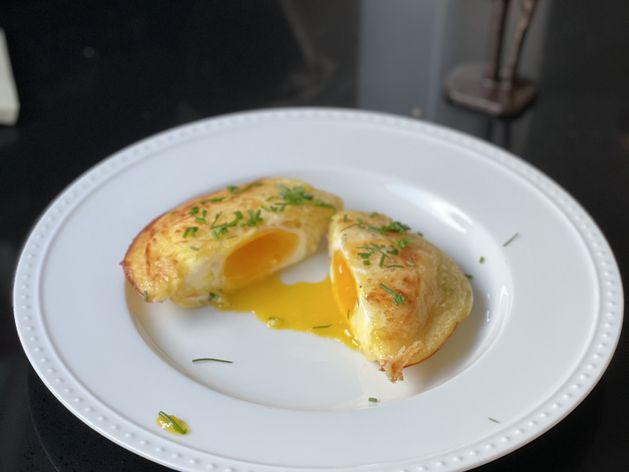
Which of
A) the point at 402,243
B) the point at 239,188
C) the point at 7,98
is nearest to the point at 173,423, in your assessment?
the point at 402,243

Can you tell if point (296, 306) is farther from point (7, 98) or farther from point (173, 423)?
Result: point (7, 98)

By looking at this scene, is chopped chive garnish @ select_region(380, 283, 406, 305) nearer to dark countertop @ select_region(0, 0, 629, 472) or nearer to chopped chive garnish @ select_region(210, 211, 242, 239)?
chopped chive garnish @ select_region(210, 211, 242, 239)

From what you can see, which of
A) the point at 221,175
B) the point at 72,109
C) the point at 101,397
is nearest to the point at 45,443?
the point at 101,397

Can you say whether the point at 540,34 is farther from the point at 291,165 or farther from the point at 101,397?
the point at 101,397

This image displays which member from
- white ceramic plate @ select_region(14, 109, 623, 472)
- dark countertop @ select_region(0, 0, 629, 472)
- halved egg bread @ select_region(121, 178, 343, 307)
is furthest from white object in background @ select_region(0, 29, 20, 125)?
halved egg bread @ select_region(121, 178, 343, 307)

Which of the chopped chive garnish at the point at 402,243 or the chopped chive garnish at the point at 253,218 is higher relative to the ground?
the chopped chive garnish at the point at 253,218

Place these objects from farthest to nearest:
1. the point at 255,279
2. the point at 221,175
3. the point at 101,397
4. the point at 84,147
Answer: the point at 84,147 < the point at 221,175 < the point at 255,279 < the point at 101,397

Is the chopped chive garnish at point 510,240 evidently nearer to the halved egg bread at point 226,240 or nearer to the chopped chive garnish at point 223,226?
the halved egg bread at point 226,240

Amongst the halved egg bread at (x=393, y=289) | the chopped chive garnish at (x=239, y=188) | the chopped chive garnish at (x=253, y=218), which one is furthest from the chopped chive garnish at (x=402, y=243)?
the chopped chive garnish at (x=239, y=188)
